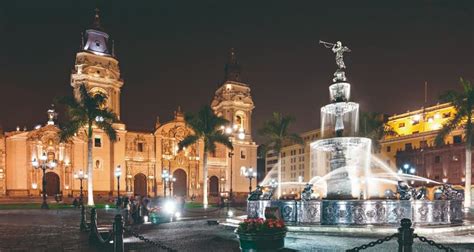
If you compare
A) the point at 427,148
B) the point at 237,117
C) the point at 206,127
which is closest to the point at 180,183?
the point at 237,117

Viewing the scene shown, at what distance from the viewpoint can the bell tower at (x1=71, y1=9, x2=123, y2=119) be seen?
56.0 metres

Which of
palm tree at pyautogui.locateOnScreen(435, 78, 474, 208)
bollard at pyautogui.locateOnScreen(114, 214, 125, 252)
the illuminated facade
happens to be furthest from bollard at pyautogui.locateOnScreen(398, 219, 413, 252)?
the illuminated facade

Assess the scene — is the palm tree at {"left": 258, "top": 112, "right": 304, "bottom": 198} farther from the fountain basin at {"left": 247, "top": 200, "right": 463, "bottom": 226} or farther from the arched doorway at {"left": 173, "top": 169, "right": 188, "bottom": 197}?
the fountain basin at {"left": 247, "top": 200, "right": 463, "bottom": 226}

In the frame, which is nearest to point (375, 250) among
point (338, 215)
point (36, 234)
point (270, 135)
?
point (338, 215)

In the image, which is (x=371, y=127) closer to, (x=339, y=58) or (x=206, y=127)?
(x=206, y=127)

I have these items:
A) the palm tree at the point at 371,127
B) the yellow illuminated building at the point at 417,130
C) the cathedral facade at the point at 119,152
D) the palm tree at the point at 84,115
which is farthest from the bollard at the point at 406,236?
the yellow illuminated building at the point at 417,130

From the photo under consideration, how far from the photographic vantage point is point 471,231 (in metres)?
15.8

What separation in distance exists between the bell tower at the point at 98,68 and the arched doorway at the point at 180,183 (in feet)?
47.4

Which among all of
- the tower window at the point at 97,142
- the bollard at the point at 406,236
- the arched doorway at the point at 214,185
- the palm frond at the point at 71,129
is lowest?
the arched doorway at the point at 214,185

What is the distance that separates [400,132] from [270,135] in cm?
2646

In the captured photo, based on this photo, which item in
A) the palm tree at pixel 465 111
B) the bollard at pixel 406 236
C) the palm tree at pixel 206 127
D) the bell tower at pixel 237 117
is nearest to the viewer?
the bollard at pixel 406 236

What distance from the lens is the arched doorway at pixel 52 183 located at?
5322 cm

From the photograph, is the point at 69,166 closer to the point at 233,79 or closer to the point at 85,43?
the point at 85,43

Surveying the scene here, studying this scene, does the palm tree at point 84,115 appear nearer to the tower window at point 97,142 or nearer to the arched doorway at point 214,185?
the tower window at point 97,142
